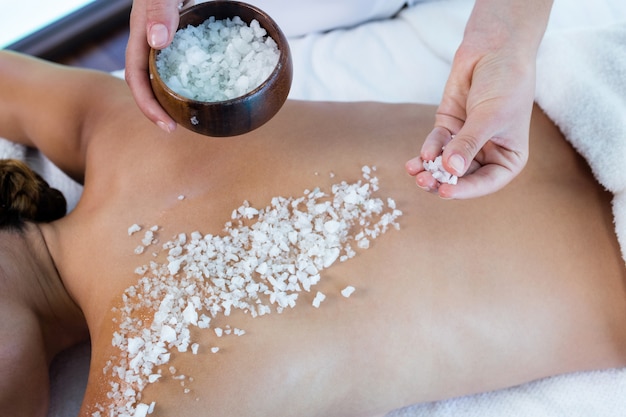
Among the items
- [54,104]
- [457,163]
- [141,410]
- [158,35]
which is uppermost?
[158,35]

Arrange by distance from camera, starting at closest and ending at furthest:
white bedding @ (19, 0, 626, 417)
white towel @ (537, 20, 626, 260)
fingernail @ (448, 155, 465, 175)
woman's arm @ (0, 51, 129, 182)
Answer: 1. fingernail @ (448, 155, 465, 175)
2. white towel @ (537, 20, 626, 260)
3. woman's arm @ (0, 51, 129, 182)
4. white bedding @ (19, 0, 626, 417)

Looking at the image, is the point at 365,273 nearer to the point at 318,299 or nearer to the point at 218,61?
the point at 318,299

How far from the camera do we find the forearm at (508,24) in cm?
86

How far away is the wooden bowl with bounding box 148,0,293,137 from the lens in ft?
2.32

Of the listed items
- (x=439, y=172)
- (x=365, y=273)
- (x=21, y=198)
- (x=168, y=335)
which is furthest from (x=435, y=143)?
(x=21, y=198)

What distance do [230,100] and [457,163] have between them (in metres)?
0.28

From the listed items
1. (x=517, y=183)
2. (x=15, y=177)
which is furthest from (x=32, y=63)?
(x=517, y=183)

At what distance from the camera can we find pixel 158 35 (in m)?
0.73

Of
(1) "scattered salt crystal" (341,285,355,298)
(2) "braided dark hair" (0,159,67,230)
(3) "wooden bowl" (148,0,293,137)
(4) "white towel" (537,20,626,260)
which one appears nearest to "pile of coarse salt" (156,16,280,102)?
(3) "wooden bowl" (148,0,293,137)

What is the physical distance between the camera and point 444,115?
87cm

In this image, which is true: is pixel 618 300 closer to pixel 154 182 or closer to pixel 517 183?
pixel 517 183

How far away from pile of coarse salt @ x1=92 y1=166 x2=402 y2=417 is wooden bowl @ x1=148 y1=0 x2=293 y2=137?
17 centimetres

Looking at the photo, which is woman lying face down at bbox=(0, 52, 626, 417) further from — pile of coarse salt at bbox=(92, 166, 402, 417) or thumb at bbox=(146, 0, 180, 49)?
thumb at bbox=(146, 0, 180, 49)

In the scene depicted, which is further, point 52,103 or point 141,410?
point 52,103
